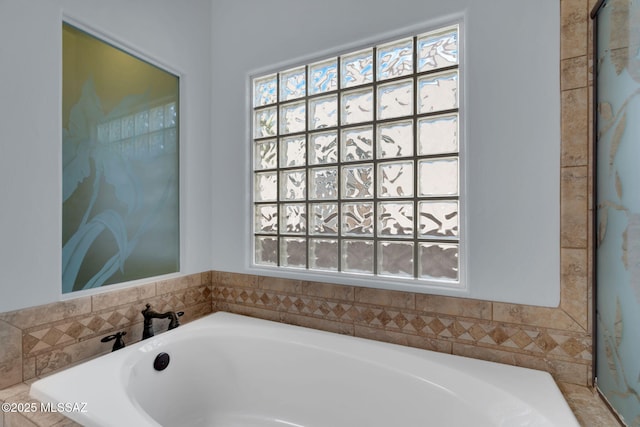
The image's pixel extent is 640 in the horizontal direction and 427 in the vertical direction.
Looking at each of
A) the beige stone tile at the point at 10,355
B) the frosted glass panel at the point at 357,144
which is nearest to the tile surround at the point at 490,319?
the beige stone tile at the point at 10,355

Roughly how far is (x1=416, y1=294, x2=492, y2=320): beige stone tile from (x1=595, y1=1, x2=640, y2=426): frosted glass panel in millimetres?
356

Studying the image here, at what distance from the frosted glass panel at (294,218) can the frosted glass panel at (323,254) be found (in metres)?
0.11

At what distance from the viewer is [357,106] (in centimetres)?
157

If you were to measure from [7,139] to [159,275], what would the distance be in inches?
34.6

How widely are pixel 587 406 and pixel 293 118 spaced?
174 centimetres

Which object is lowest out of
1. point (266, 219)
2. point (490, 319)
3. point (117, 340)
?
point (117, 340)

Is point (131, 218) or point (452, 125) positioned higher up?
point (452, 125)

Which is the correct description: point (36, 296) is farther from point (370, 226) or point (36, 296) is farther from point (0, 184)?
point (370, 226)

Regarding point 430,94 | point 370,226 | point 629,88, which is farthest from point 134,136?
point 629,88

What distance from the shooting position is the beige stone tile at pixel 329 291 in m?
1.54

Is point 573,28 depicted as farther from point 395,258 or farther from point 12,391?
point 12,391

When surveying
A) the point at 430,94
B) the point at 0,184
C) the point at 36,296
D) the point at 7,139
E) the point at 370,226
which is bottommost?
the point at 36,296

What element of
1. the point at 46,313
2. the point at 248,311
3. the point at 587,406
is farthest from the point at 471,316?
the point at 46,313

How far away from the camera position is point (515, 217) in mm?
1217
